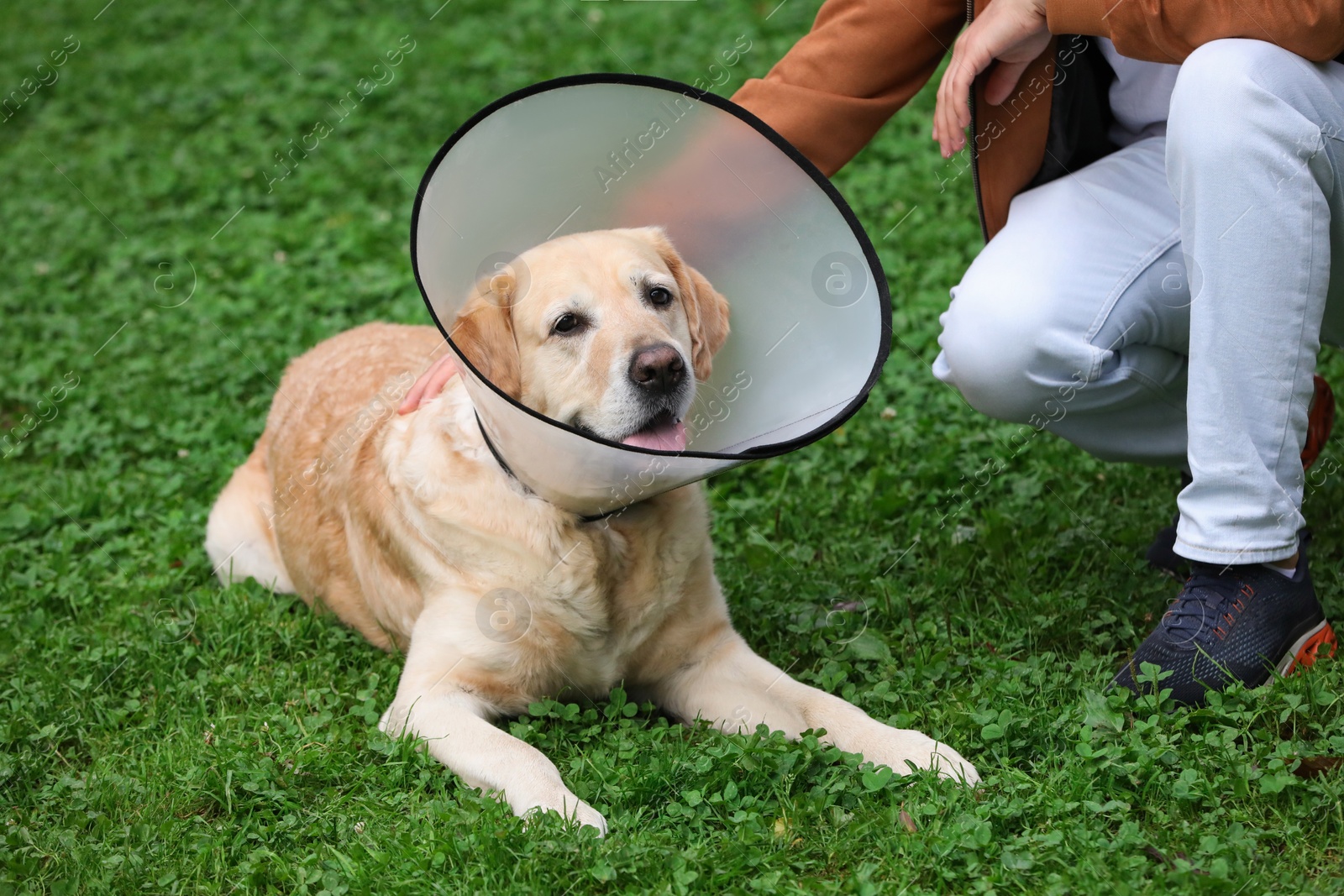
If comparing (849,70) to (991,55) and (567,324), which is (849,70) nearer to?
(991,55)

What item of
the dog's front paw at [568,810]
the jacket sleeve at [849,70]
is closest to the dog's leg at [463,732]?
the dog's front paw at [568,810]

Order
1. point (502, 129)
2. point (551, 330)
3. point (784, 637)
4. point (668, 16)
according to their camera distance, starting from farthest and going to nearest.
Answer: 1. point (668, 16)
2. point (784, 637)
3. point (551, 330)
4. point (502, 129)

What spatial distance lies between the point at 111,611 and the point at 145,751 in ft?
2.58

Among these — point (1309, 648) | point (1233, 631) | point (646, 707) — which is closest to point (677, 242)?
point (646, 707)

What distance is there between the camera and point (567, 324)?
8.38 ft

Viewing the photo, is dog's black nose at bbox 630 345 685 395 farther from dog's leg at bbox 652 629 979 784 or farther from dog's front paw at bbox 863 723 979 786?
dog's front paw at bbox 863 723 979 786

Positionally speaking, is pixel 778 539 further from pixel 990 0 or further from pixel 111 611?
pixel 111 611

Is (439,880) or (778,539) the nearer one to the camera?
(439,880)

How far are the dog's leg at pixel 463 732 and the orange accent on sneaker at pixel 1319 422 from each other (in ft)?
6.53

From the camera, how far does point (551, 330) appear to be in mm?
2555

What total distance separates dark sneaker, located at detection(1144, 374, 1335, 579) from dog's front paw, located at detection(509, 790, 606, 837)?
157 centimetres

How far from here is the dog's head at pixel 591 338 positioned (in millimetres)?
2459

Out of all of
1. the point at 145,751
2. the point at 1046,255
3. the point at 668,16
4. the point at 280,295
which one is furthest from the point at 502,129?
the point at 668,16

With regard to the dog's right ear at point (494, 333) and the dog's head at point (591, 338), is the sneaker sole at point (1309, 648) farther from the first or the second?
A: the dog's right ear at point (494, 333)
